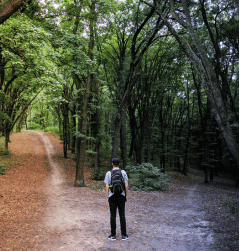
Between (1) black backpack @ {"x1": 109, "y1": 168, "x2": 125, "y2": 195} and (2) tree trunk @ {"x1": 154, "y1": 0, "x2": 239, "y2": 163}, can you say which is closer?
(2) tree trunk @ {"x1": 154, "y1": 0, "x2": 239, "y2": 163}

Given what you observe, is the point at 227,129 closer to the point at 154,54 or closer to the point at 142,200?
the point at 142,200

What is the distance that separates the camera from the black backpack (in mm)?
4223

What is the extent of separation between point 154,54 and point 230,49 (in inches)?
225

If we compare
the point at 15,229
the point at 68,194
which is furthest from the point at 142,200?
the point at 15,229

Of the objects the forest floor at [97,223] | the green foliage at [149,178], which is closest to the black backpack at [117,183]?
the forest floor at [97,223]

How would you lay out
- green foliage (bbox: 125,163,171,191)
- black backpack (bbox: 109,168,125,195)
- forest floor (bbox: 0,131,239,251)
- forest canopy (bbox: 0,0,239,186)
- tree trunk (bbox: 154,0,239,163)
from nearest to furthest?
tree trunk (bbox: 154,0,239,163) < black backpack (bbox: 109,168,125,195) < forest floor (bbox: 0,131,239,251) < forest canopy (bbox: 0,0,239,186) < green foliage (bbox: 125,163,171,191)

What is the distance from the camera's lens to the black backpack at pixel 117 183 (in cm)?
422

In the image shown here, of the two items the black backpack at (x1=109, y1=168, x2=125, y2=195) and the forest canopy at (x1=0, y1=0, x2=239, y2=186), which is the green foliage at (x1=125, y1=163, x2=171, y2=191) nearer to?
the forest canopy at (x1=0, y1=0, x2=239, y2=186)

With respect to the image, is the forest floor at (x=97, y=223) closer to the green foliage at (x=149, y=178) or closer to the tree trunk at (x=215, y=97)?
the green foliage at (x=149, y=178)

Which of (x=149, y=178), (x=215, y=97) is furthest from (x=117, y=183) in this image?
(x=149, y=178)

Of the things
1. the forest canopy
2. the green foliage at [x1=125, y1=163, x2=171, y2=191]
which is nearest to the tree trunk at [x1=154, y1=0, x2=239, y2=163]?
the forest canopy

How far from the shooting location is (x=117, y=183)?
4254 mm

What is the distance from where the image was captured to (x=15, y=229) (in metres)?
4.95

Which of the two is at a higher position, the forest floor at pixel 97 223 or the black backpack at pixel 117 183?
the black backpack at pixel 117 183
